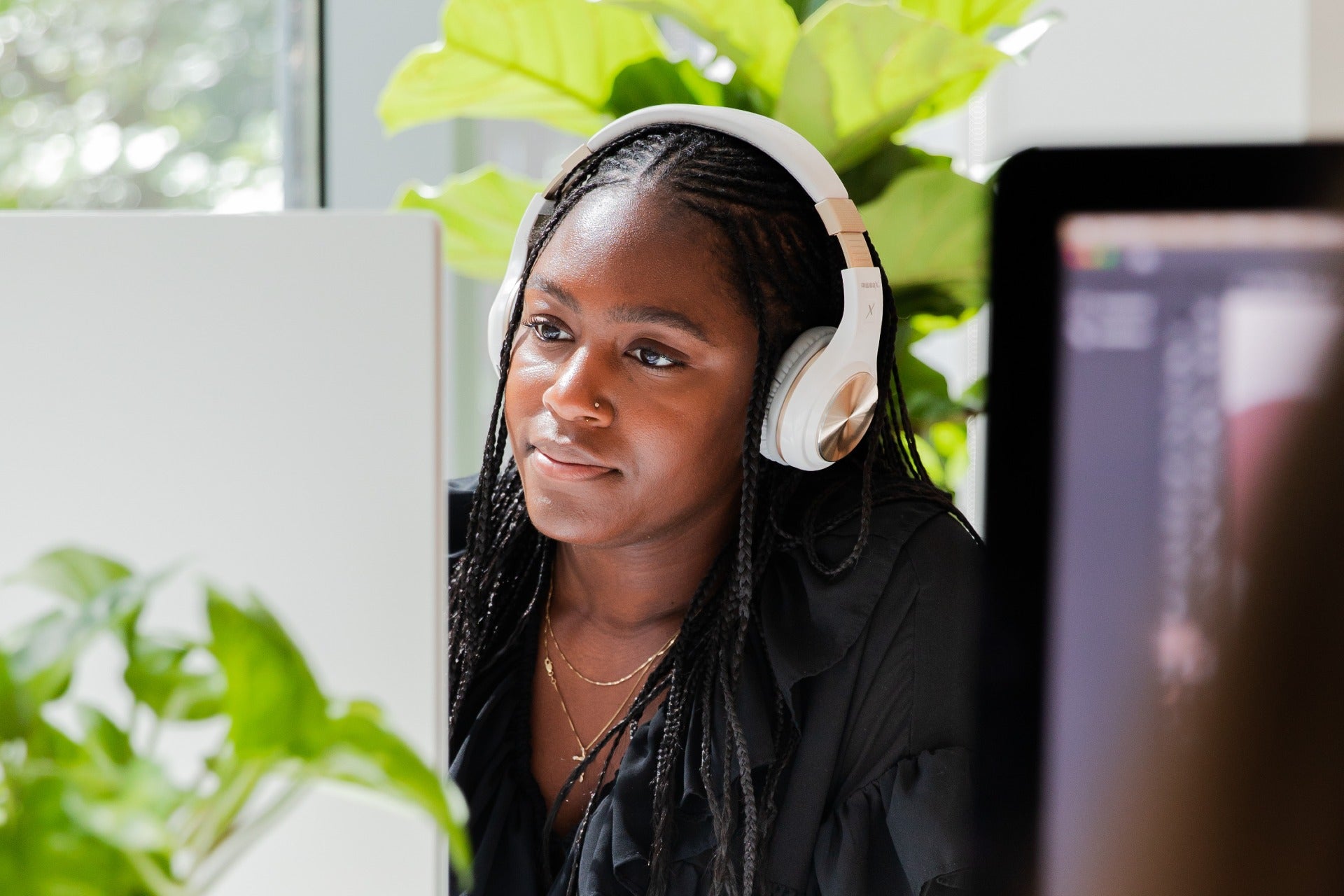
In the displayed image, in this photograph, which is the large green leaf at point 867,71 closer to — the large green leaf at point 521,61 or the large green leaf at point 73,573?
the large green leaf at point 521,61

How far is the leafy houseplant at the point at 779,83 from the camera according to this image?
36.3 inches

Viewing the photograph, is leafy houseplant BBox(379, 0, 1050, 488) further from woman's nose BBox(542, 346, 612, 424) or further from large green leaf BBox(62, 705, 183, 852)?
large green leaf BBox(62, 705, 183, 852)

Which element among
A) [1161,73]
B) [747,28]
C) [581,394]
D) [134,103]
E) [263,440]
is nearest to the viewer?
[263,440]

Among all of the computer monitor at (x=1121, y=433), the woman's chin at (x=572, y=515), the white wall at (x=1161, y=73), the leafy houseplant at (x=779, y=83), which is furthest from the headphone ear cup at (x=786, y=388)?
the computer monitor at (x=1121, y=433)

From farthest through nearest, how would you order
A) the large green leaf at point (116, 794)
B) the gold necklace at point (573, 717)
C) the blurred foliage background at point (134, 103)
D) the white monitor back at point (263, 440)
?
1. the blurred foliage background at point (134, 103)
2. the gold necklace at point (573, 717)
3. the white monitor back at point (263, 440)
4. the large green leaf at point (116, 794)

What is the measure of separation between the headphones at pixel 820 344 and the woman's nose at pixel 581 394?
0.12 m

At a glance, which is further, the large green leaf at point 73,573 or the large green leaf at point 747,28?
the large green leaf at point 747,28

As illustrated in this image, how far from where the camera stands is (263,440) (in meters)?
0.43

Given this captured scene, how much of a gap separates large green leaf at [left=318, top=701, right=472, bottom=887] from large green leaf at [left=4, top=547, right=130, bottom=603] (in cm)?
7

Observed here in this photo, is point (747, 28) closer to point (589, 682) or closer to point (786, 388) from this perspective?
point (786, 388)

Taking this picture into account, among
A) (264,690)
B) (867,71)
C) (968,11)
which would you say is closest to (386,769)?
(264,690)

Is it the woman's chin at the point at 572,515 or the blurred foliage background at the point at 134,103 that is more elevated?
the blurred foliage background at the point at 134,103

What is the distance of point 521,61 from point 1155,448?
0.80 metres

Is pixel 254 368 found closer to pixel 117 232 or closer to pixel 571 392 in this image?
pixel 117 232
